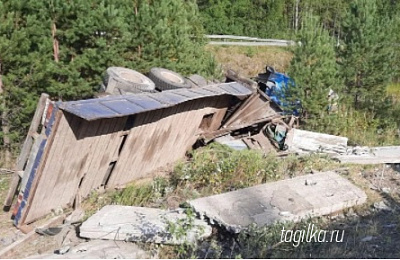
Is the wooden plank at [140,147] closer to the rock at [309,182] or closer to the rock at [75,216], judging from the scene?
the rock at [75,216]

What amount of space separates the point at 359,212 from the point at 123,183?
127 inches

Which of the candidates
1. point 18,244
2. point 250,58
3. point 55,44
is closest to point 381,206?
point 18,244

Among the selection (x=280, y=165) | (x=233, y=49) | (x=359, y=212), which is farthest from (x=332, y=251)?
(x=233, y=49)

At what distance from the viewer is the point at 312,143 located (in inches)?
327

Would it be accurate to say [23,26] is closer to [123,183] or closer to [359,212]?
[123,183]

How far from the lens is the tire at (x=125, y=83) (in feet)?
21.8

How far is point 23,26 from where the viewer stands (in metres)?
9.09

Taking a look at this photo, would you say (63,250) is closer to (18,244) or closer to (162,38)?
(18,244)

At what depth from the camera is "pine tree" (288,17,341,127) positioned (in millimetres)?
10477

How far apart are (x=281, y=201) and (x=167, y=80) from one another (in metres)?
3.61

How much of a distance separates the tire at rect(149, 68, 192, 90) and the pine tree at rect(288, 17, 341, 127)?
3736 mm

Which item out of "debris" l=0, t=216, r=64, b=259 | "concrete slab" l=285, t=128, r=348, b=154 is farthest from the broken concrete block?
"concrete slab" l=285, t=128, r=348, b=154

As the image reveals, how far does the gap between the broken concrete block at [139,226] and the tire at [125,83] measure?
2.37m

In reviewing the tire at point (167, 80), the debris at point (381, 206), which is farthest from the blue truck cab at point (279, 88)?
the debris at point (381, 206)
